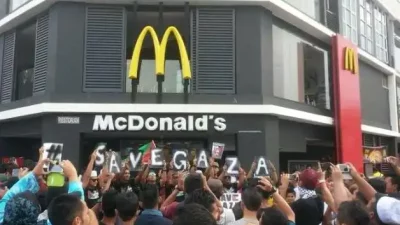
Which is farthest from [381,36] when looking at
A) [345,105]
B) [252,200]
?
[252,200]

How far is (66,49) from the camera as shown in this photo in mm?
14516

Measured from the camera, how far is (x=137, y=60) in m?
14.2

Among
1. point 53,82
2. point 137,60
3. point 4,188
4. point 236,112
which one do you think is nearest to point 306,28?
point 236,112

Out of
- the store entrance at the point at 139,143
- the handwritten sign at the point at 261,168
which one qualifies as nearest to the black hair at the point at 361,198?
the handwritten sign at the point at 261,168

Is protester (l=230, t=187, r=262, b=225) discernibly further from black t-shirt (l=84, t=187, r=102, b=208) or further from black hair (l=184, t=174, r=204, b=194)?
black t-shirt (l=84, t=187, r=102, b=208)

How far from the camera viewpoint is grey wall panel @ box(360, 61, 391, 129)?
2152cm

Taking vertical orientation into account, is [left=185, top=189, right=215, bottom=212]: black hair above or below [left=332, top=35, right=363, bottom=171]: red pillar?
below

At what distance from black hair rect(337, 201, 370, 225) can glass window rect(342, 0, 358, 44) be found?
17.7 metres

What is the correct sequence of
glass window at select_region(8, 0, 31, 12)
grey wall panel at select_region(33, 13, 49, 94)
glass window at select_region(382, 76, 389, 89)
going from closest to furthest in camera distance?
grey wall panel at select_region(33, 13, 49, 94)
glass window at select_region(8, 0, 31, 12)
glass window at select_region(382, 76, 389, 89)

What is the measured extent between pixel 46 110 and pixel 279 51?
26.0 ft

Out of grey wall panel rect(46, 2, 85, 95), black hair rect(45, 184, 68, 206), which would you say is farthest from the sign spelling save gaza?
grey wall panel rect(46, 2, 85, 95)

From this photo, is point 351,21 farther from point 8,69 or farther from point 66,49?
point 8,69

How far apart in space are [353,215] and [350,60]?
53.9ft

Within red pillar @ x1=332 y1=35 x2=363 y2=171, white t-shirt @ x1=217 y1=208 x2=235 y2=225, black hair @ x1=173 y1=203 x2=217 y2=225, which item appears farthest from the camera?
red pillar @ x1=332 y1=35 x2=363 y2=171
